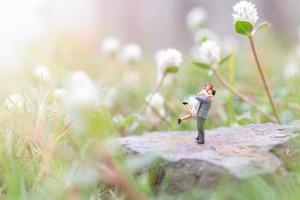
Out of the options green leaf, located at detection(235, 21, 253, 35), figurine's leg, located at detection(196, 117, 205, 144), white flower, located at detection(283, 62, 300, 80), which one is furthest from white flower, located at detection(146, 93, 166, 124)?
white flower, located at detection(283, 62, 300, 80)

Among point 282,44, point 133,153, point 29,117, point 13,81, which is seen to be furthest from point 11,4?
point 133,153

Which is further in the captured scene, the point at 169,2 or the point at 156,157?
the point at 169,2

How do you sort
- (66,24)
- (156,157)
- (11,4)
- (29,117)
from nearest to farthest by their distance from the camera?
(156,157) → (29,117) → (11,4) → (66,24)

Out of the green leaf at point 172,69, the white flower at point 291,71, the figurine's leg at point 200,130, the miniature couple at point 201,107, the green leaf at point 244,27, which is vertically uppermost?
the green leaf at point 244,27

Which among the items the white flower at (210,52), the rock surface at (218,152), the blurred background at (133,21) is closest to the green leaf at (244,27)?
the white flower at (210,52)

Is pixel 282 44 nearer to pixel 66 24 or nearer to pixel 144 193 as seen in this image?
pixel 66 24

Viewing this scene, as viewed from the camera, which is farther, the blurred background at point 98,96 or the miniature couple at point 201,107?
the miniature couple at point 201,107

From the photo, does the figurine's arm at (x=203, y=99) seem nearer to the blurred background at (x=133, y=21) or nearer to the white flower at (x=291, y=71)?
the white flower at (x=291, y=71)
